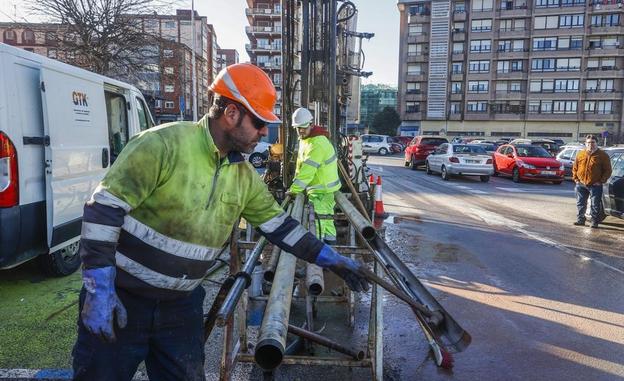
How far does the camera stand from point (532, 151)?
65.7 ft

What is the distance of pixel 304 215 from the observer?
16.0ft

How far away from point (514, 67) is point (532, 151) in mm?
49338

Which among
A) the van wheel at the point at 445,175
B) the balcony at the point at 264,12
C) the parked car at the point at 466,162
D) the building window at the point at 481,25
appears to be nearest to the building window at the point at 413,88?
the building window at the point at 481,25

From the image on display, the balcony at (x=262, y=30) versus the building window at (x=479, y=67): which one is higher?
the balcony at (x=262, y=30)

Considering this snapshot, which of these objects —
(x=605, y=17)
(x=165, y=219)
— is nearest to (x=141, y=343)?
(x=165, y=219)

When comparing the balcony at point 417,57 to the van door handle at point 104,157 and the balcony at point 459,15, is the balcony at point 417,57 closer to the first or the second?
the balcony at point 459,15

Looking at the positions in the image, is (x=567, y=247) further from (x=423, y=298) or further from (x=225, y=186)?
(x=225, y=186)

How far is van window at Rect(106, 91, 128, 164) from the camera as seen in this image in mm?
6852

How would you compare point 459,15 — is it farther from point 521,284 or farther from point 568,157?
point 521,284

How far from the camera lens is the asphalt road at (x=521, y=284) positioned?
12.9 feet

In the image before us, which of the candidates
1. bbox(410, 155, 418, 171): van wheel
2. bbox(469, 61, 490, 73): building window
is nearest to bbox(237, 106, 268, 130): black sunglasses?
bbox(410, 155, 418, 171): van wheel

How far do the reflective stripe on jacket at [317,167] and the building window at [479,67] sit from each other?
64.8 m

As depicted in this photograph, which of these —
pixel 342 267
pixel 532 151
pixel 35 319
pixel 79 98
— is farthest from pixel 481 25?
pixel 342 267

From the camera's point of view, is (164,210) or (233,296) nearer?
(164,210)
